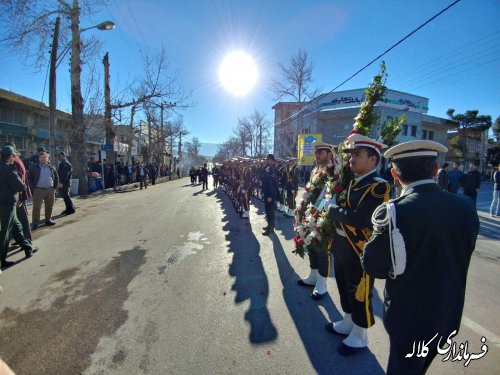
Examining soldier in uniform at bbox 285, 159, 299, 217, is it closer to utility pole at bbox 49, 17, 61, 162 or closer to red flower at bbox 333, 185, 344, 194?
red flower at bbox 333, 185, 344, 194

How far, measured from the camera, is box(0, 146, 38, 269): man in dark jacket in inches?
198

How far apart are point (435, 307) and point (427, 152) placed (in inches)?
35.7

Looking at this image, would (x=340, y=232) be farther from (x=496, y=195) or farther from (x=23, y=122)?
(x=23, y=122)

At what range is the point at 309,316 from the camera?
11.4 feet

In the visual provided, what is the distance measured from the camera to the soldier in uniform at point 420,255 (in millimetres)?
1582

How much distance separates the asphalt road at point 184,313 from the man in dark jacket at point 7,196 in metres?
0.45

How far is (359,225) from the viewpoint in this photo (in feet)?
8.50

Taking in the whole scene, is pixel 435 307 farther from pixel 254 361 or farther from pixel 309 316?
pixel 309 316

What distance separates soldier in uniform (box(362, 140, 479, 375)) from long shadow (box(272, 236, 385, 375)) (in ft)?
3.04

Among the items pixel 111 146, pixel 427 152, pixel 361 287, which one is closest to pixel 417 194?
pixel 427 152

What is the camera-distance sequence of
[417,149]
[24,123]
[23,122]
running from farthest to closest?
[24,123], [23,122], [417,149]

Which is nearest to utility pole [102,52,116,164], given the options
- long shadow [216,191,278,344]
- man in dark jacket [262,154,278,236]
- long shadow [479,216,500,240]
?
long shadow [216,191,278,344]

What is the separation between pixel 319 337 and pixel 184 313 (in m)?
1.63

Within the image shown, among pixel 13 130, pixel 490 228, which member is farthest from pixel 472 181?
pixel 13 130
